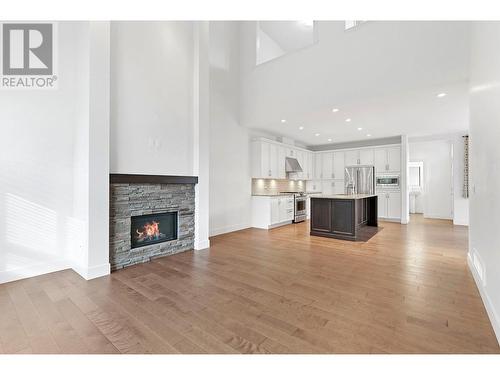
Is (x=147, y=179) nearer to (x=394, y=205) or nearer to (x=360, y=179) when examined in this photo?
(x=360, y=179)

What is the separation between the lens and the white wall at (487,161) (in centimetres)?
193

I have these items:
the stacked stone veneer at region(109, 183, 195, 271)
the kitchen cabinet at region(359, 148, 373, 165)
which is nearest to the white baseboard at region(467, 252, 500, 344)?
the stacked stone veneer at region(109, 183, 195, 271)

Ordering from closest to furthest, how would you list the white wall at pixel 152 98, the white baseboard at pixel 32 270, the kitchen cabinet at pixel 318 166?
the white baseboard at pixel 32 270 → the white wall at pixel 152 98 → the kitchen cabinet at pixel 318 166

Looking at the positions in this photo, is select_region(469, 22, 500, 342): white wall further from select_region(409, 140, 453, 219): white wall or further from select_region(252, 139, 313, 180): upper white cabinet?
select_region(409, 140, 453, 219): white wall

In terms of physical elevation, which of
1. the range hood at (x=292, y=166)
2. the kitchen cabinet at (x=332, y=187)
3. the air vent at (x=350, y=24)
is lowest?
the kitchen cabinet at (x=332, y=187)

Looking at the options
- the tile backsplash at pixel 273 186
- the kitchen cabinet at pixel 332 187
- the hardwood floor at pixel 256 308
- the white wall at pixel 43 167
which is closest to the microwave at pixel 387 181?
the kitchen cabinet at pixel 332 187

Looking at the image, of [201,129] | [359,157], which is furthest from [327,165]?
[201,129]

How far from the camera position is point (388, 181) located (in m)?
7.67

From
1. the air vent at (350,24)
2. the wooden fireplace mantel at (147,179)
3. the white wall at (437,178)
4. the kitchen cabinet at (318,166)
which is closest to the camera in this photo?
the wooden fireplace mantel at (147,179)

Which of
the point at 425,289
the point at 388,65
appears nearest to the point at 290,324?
the point at 425,289

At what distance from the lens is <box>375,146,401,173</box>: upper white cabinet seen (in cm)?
748

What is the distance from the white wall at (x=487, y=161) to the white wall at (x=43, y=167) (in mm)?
4312

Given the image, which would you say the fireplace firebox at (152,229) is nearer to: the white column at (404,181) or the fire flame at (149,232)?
the fire flame at (149,232)
